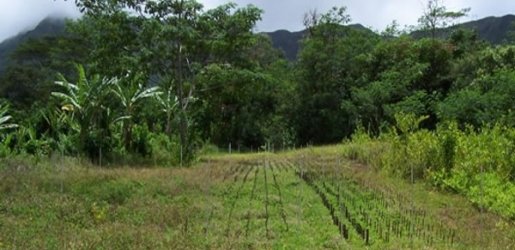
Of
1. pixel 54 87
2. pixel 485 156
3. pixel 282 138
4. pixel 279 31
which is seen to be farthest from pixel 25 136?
pixel 279 31

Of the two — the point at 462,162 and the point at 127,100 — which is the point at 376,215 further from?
the point at 127,100

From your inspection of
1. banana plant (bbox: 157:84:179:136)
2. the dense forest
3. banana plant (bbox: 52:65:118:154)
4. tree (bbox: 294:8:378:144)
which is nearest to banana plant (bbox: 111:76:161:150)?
the dense forest

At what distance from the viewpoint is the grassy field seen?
7184 millimetres

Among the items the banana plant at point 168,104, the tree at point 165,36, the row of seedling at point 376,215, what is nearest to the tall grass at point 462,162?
the row of seedling at point 376,215

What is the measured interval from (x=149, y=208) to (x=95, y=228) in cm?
147

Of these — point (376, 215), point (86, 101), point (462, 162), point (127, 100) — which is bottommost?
point (376, 215)

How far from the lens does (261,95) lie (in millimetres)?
33562

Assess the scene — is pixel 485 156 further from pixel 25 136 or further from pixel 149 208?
pixel 25 136

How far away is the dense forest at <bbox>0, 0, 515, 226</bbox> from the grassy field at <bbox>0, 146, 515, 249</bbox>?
1402mm

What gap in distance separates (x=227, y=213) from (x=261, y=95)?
24.5 meters

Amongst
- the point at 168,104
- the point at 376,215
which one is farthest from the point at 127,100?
the point at 376,215

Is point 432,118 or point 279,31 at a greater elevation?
point 279,31

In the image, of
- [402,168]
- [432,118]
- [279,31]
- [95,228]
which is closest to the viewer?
[95,228]

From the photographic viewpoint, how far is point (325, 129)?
32.2 m
